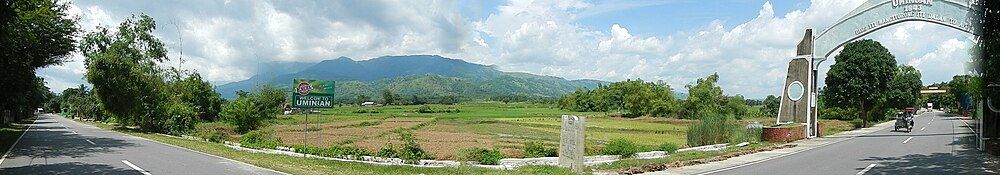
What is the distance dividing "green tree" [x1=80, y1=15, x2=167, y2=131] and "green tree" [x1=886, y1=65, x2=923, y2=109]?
4662cm

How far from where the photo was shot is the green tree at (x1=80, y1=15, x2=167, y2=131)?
38.0m

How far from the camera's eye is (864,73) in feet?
140

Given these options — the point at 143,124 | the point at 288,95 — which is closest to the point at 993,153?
the point at 143,124

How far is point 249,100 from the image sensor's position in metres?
37.2

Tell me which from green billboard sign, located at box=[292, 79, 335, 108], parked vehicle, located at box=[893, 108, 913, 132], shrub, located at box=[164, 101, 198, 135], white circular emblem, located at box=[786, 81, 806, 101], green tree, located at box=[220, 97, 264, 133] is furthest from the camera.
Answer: shrub, located at box=[164, 101, 198, 135]

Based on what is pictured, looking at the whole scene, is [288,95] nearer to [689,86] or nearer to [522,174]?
[689,86]

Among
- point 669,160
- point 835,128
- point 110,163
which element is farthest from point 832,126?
point 110,163

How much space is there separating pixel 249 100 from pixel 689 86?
46.0m

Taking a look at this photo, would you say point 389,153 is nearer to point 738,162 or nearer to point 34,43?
point 738,162

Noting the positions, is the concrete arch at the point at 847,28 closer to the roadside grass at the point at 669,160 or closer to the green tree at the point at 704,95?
the roadside grass at the point at 669,160

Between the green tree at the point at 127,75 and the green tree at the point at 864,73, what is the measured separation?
142 feet

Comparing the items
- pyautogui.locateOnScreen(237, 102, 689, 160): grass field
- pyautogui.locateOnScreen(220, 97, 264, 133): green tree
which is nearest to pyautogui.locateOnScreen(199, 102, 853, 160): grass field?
pyautogui.locateOnScreen(237, 102, 689, 160): grass field

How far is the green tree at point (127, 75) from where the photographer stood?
3797cm

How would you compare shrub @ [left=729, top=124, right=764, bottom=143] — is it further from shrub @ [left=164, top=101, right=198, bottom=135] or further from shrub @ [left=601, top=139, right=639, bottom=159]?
shrub @ [left=164, top=101, right=198, bottom=135]
